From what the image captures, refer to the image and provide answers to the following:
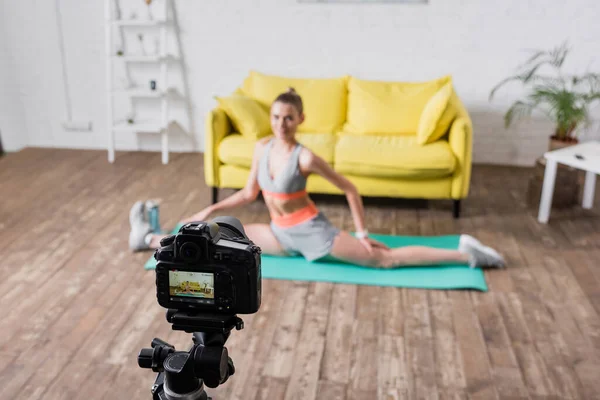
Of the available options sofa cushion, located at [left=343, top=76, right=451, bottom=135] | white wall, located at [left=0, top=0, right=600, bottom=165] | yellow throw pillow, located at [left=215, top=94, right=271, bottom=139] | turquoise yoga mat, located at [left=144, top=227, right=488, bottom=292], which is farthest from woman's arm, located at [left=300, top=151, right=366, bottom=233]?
white wall, located at [left=0, top=0, right=600, bottom=165]

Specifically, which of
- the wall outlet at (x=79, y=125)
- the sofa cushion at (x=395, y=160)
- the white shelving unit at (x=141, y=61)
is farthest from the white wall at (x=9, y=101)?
the sofa cushion at (x=395, y=160)

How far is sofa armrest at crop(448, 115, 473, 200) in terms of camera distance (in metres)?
3.63

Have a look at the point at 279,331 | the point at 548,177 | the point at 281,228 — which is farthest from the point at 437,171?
the point at 279,331

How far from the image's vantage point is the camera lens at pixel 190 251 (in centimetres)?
108

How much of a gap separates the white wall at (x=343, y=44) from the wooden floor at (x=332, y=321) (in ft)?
3.80

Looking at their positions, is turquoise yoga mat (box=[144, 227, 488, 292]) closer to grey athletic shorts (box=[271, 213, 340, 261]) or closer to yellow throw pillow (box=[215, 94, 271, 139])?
grey athletic shorts (box=[271, 213, 340, 261])

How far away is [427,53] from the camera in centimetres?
461

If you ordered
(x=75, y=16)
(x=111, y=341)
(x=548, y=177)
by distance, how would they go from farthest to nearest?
(x=75, y=16) < (x=548, y=177) < (x=111, y=341)

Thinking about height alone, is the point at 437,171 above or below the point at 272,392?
above

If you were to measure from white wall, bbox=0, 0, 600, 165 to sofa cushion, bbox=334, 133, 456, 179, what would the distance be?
1127 mm

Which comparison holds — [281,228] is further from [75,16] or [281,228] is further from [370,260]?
[75,16]

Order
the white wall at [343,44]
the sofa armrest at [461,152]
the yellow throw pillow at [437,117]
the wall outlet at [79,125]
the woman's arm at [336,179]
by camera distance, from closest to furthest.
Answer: the woman's arm at [336,179]
the sofa armrest at [461,152]
the yellow throw pillow at [437,117]
the white wall at [343,44]
the wall outlet at [79,125]

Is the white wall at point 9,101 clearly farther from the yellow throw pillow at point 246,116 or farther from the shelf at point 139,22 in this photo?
the yellow throw pillow at point 246,116

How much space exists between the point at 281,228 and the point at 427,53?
88.8 inches
